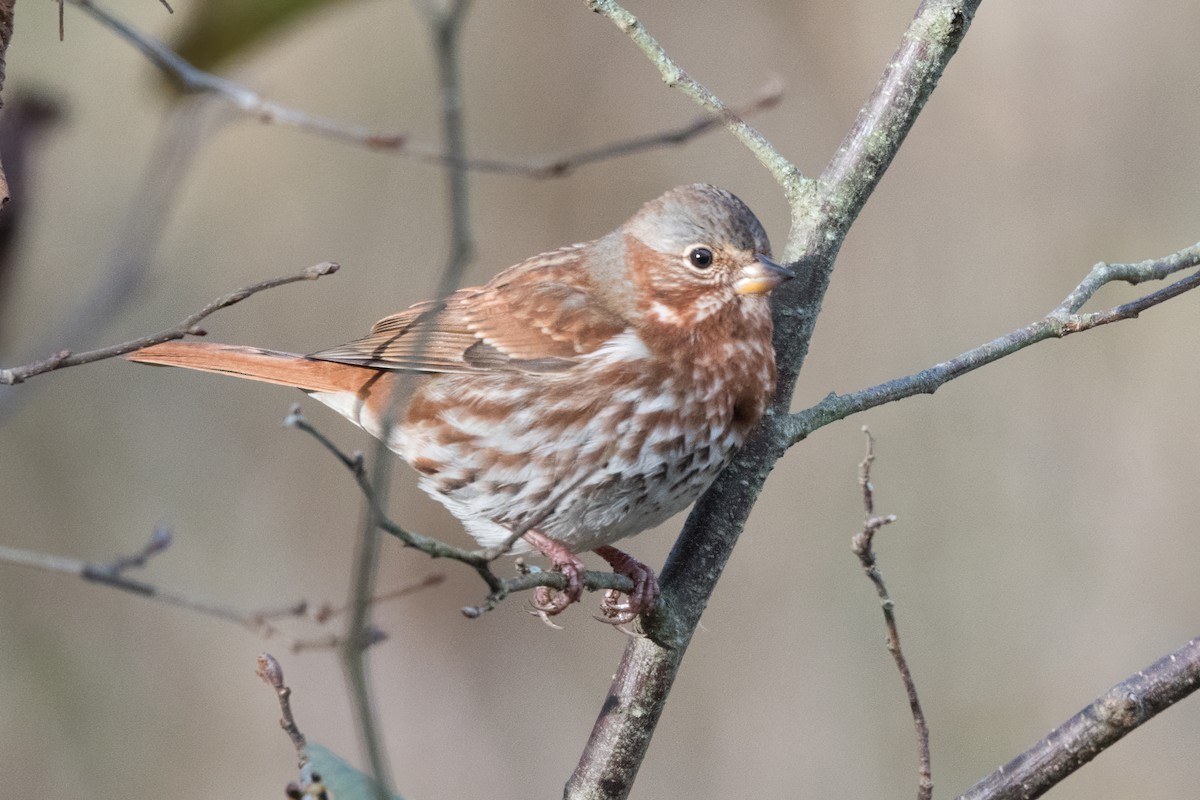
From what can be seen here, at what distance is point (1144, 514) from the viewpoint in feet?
24.6

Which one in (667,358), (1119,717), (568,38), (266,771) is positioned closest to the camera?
(1119,717)

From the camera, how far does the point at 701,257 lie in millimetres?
4391

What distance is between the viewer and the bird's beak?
4078mm

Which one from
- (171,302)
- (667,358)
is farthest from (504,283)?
(171,302)

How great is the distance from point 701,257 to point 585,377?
578mm

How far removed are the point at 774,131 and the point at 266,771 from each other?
536 centimetres

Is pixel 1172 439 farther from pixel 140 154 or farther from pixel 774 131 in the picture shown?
pixel 140 154

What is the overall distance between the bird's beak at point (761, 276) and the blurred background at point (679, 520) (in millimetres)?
3967

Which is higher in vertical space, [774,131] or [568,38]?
[568,38]

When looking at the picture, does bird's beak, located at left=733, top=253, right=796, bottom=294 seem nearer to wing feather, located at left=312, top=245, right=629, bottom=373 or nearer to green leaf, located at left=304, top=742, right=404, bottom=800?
wing feather, located at left=312, top=245, right=629, bottom=373

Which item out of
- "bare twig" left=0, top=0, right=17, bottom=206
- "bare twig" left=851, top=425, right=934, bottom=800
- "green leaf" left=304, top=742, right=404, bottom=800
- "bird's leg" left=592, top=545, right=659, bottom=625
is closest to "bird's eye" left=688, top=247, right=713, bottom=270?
"bird's leg" left=592, top=545, right=659, bottom=625

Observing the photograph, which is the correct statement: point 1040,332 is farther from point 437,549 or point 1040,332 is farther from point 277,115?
point 277,115

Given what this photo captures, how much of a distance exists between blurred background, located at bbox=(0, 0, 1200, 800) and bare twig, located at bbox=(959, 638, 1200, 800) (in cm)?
444

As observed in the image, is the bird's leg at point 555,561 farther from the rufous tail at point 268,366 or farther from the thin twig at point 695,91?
the thin twig at point 695,91
